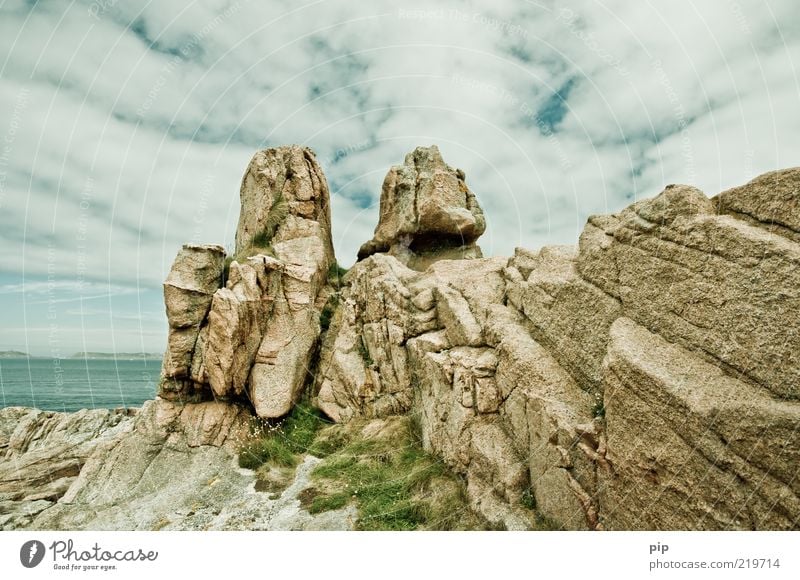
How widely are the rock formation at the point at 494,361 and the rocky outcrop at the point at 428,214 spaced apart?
13 centimetres

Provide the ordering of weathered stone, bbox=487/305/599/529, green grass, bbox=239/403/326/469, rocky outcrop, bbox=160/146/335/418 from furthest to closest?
rocky outcrop, bbox=160/146/335/418, green grass, bbox=239/403/326/469, weathered stone, bbox=487/305/599/529

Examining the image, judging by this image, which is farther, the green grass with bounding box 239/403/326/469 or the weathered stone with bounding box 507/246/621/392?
the green grass with bounding box 239/403/326/469

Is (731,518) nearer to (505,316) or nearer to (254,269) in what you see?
(505,316)

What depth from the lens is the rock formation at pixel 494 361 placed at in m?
7.25

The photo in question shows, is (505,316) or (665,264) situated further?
(505,316)

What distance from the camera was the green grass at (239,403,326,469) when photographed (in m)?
17.2

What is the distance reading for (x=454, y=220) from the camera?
24516 mm

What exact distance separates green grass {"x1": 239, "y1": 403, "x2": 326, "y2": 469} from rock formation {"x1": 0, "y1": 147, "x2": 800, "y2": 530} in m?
0.63

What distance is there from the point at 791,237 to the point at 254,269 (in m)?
19.1

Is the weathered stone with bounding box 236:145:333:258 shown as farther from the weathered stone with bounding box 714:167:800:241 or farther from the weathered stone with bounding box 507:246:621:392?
the weathered stone with bounding box 714:167:800:241

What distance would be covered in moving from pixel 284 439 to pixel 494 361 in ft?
33.9

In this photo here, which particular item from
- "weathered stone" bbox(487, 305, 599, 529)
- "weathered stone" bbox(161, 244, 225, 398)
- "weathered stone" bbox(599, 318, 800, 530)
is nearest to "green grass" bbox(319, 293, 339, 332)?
"weathered stone" bbox(161, 244, 225, 398)

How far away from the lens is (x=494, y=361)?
13.1 m

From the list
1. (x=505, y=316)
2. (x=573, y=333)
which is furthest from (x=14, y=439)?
(x=573, y=333)
